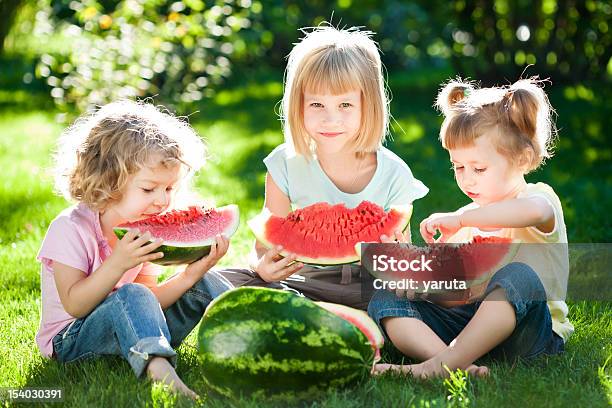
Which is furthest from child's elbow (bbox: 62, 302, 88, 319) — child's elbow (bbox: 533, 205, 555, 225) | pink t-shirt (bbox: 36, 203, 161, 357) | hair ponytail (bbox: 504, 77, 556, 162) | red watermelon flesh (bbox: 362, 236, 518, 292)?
hair ponytail (bbox: 504, 77, 556, 162)

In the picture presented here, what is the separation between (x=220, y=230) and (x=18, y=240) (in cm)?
233

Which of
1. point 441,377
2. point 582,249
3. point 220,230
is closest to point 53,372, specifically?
point 220,230

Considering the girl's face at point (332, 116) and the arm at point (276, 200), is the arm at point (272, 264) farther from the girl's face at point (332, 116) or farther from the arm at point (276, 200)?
the girl's face at point (332, 116)

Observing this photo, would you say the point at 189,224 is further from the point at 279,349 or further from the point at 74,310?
the point at 279,349

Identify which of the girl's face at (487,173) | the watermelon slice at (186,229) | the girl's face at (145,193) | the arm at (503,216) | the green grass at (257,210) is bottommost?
the green grass at (257,210)

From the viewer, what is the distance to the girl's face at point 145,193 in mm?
3695

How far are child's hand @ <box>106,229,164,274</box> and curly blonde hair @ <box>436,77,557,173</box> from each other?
1.35 m

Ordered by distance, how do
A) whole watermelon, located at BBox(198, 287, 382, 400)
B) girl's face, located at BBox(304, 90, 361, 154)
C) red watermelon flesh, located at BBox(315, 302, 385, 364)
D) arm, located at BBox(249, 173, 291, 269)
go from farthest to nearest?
arm, located at BBox(249, 173, 291, 269) < girl's face, located at BBox(304, 90, 361, 154) < red watermelon flesh, located at BBox(315, 302, 385, 364) < whole watermelon, located at BBox(198, 287, 382, 400)

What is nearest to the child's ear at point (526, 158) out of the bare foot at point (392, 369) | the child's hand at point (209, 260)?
the bare foot at point (392, 369)

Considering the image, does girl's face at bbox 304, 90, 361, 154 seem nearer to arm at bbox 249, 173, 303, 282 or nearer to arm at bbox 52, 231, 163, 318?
arm at bbox 249, 173, 303, 282

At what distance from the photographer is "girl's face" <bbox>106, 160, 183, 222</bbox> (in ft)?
12.1

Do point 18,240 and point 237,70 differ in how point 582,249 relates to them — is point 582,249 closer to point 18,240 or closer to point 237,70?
point 18,240

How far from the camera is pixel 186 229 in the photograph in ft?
12.1

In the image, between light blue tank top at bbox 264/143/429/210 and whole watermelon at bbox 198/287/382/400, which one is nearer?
whole watermelon at bbox 198/287/382/400
